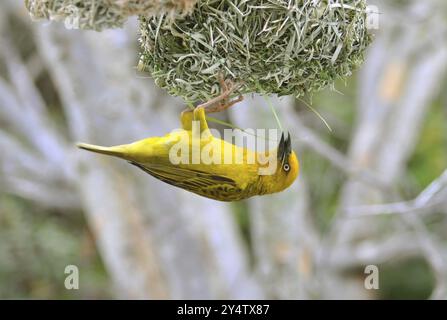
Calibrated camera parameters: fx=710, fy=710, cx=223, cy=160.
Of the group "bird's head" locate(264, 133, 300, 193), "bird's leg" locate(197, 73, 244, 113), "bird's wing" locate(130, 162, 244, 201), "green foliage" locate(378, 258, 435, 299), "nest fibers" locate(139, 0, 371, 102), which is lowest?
"bird's wing" locate(130, 162, 244, 201)

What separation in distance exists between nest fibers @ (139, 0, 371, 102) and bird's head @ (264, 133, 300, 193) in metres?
0.31

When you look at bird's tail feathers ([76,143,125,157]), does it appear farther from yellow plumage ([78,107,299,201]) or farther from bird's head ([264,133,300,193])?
bird's head ([264,133,300,193])

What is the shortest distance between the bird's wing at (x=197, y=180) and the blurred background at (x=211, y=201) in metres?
0.80

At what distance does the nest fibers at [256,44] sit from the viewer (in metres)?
2.13

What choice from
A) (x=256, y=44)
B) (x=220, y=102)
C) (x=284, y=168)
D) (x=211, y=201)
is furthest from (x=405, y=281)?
(x=256, y=44)

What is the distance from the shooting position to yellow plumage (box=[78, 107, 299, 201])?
2535mm

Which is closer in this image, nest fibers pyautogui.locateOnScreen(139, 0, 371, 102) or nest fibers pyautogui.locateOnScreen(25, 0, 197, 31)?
nest fibers pyautogui.locateOnScreen(25, 0, 197, 31)

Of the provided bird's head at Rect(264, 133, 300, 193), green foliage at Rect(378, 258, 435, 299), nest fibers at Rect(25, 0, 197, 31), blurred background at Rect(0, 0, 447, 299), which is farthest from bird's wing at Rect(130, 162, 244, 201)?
green foliage at Rect(378, 258, 435, 299)

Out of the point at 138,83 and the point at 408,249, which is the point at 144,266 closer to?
the point at 138,83

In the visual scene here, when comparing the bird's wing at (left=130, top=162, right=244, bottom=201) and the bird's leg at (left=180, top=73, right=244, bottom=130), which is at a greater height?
the bird's leg at (left=180, top=73, right=244, bottom=130)

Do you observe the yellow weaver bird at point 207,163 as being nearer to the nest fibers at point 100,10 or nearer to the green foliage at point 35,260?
the nest fibers at point 100,10

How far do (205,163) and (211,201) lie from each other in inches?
147

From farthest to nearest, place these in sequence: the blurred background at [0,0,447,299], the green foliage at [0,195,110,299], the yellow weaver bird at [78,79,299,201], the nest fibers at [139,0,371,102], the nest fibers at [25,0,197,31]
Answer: the green foliage at [0,195,110,299] < the blurred background at [0,0,447,299] < the yellow weaver bird at [78,79,299,201] < the nest fibers at [139,0,371,102] < the nest fibers at [25,0,197,31]

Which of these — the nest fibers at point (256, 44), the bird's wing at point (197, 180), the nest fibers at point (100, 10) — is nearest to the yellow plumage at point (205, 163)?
the bird's wing at point (197, 180)
